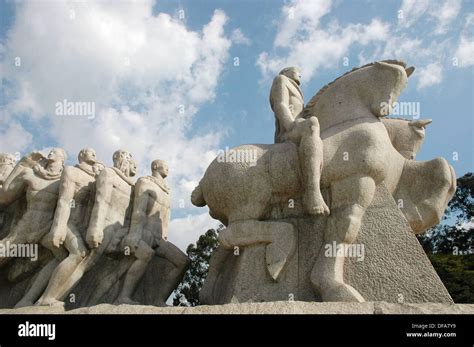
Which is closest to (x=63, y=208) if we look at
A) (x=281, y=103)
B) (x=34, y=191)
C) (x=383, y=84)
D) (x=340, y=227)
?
(x=34, y=191)

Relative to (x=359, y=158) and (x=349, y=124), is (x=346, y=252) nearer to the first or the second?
(x=359, y=158)

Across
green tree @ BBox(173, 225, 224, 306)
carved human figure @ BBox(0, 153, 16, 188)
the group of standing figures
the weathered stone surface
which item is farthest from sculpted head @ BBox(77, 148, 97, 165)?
green tree @ BBox(173, 225, 224, 306)

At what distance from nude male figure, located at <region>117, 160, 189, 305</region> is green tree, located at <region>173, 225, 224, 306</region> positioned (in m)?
11.8

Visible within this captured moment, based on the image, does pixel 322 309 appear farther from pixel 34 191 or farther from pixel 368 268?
pixel 34 191

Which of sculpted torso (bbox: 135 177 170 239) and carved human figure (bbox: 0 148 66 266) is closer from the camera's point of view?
carved human figure (bbox: 0 148 66 266)

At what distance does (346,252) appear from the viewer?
5598 mm

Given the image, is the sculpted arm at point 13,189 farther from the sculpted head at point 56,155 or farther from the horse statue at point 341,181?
the horse statue at point 341,181

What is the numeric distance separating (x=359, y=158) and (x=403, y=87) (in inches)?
50.4

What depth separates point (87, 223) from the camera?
273 inches

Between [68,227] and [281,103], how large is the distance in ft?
10.5

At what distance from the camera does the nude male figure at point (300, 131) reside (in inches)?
224

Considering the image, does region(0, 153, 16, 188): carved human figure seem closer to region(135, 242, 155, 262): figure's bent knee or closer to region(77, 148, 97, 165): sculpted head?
region(77, 148, 97, 165): sculpted head

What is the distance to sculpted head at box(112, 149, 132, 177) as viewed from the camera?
7.41m
